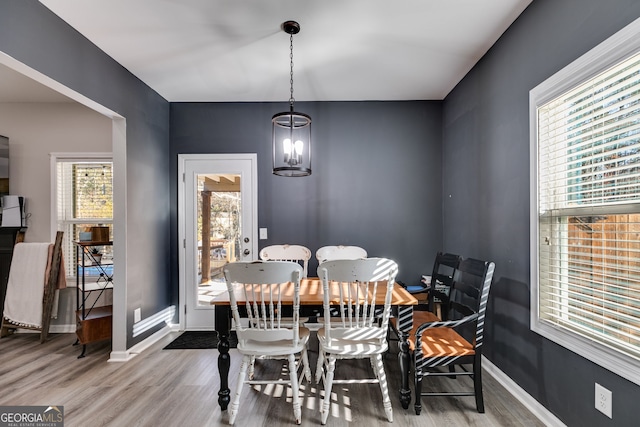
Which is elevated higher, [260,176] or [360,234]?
[260,176]

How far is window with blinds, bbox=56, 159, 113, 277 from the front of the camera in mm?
3848

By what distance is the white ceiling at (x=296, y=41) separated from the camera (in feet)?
7.20

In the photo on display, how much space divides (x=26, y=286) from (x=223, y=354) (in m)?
2.88

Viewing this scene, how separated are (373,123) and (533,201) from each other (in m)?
2.18

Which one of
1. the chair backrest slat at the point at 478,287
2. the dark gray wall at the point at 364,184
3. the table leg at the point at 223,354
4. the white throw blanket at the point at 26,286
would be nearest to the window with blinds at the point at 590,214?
the chair backrest slat at the point at 478,287

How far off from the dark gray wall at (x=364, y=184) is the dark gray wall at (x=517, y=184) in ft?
1.51

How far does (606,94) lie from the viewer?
5.30 ft

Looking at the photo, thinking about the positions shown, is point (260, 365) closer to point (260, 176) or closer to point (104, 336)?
point (104, 336)

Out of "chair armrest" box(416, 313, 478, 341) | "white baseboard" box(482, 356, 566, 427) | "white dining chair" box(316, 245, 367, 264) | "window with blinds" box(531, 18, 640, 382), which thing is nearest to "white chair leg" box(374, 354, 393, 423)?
"chair armrest" box(416, 313, 478, 341)

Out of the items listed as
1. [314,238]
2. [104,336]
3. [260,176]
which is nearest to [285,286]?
[314,238]

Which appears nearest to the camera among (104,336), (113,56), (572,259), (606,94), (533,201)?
(606,94)

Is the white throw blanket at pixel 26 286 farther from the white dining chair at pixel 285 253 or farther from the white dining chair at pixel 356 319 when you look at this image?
the white dining chair at pixel 356 319

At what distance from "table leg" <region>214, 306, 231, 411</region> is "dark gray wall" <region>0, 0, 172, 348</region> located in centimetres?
145

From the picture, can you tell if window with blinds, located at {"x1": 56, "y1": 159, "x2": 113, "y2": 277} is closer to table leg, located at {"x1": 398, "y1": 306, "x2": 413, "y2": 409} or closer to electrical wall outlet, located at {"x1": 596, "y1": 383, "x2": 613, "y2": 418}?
table leg, located at {"x1": 398, "y1": 306, "x2": 413, "y2": 409}
